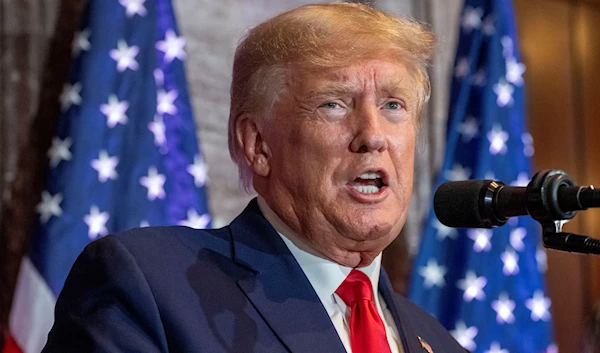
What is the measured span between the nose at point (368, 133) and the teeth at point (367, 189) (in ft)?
0.31

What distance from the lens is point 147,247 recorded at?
1768 millimetres

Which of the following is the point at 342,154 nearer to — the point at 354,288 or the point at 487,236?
the point at 354,288

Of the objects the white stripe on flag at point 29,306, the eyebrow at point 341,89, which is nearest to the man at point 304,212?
the eyebrow at point 341,89

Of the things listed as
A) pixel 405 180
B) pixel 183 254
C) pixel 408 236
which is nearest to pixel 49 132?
pixel 183 254

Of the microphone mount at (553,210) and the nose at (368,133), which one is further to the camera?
the nose at (368,133)

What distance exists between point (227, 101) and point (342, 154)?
6.27 feet

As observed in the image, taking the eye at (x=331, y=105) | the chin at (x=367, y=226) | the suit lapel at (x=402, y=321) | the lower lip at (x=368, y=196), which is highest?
the eye at (x=331, y=105)

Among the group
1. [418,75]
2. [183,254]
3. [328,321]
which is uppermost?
[418,75]

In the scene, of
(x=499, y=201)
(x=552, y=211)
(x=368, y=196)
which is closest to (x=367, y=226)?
(x=368, y=196)

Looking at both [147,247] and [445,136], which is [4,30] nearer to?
[147,247]

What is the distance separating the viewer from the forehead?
6.37ft

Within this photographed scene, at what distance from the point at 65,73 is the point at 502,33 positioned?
249 centimetres

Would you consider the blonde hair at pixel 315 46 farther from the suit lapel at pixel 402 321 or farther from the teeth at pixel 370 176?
the suit lapel at pixel 402 321

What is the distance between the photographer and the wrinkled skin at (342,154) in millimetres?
1898
